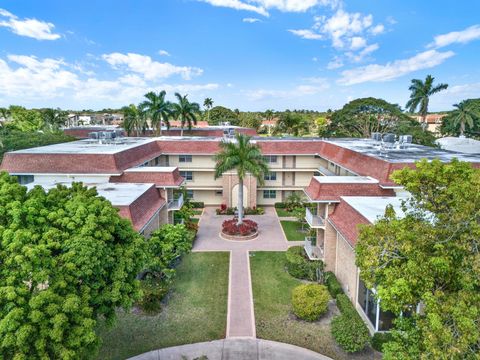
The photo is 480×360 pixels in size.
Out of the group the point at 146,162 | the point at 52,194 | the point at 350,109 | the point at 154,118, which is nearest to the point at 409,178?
the point at 52,194

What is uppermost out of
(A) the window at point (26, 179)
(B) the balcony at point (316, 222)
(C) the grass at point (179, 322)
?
(A) the window at point (26, 179)

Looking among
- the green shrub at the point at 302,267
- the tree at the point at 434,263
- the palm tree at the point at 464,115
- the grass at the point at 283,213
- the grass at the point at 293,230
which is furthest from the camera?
the palm tree at the point at 464,115

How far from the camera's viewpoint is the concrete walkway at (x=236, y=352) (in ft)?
47.6

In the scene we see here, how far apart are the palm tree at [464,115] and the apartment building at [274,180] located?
38533 mm

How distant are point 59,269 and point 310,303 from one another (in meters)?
11.5

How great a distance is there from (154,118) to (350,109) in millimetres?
34216

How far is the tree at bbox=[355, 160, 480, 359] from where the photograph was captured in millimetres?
8164

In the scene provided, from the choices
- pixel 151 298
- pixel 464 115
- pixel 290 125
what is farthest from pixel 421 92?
pixel 151 298

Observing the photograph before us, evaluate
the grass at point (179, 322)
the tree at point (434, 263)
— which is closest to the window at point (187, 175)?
the grass at point (179, 322)

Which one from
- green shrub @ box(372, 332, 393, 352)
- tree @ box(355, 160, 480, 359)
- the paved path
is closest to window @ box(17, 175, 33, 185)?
the paved path

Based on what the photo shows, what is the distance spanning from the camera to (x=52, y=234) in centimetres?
1043

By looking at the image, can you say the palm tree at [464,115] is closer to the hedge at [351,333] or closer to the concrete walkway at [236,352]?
the hedge at [351,333]

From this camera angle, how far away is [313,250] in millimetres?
23875

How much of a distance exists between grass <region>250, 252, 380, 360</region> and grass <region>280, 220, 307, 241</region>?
6.39 m
